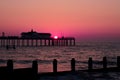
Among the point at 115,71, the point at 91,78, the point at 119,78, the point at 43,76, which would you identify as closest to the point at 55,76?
the point at 43,76

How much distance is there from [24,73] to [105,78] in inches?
365

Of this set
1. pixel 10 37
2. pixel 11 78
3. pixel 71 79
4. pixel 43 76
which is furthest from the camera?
pixel 10 37

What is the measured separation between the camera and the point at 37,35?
651ft

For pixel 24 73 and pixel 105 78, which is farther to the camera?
pixel 105 78

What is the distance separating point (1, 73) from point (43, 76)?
9.02m

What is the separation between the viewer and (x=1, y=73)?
44.3ft

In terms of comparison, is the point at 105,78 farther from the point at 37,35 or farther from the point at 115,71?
the point at 37,35

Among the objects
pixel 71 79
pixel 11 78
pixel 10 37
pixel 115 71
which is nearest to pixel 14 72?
pixel 11 78

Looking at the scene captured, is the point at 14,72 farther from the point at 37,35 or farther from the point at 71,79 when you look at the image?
the point at 37,35

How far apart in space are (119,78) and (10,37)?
174m

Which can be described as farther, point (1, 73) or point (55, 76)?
point (55, 76)

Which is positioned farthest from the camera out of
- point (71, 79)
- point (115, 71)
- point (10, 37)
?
point (10, 37)

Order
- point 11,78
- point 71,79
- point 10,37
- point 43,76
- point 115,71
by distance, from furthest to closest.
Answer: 1. point 10,37
2. point 115,71
3. point 43,76
4. point 71,79
5. point 11,78

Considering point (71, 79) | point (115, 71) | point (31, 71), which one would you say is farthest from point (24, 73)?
point (115, 71)
